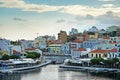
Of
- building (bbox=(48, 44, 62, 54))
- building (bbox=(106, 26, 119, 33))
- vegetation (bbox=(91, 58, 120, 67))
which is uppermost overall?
building (bbox=(106, 26, 119, 33))

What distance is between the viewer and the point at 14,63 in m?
39.7

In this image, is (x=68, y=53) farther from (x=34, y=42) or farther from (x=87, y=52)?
(x=34, y=42)

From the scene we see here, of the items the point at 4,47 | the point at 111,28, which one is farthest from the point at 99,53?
the point at 111,28

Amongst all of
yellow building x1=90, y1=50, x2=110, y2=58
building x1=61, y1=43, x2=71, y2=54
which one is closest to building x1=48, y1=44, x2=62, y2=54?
building x1=61, y1=43, x2=71, y2=54

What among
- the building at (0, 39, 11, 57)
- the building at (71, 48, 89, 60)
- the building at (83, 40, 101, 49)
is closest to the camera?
the building at (0, 39, 11, 57)

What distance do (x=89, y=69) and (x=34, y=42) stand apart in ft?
133

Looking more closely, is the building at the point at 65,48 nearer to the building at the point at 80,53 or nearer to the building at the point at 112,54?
the building at the point at 80,53

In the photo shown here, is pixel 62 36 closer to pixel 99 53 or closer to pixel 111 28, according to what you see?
pixel 111 28

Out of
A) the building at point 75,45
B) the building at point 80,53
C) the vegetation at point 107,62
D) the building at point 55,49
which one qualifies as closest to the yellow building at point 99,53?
the building at point 80,53

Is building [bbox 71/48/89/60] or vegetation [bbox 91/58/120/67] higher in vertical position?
building [bbox 71/48/89/60]

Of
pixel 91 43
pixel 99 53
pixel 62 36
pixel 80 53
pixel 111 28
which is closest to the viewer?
pixel 99 53

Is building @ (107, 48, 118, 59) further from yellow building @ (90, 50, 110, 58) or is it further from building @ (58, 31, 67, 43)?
building @ (58, 31, 67, 43)

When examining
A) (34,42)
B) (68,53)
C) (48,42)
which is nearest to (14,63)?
(68,53)

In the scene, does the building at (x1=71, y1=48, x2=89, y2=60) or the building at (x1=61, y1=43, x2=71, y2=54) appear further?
the building at (x1=61, y1=43, x2=71, y2=54)
